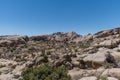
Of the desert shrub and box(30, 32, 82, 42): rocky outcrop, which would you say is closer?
the desert shrub

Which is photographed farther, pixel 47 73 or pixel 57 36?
pixel 57 36

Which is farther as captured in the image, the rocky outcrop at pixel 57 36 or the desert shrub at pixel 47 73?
the rocky outcrop at pixel 57 36

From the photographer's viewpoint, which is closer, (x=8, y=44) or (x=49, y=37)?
(x=8, y=44)

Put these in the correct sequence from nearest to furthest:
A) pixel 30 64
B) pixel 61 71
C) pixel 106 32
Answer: pixel 61 71 → pixel 30 64 → pixel 106 32

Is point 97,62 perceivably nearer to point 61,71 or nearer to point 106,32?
point 61,71

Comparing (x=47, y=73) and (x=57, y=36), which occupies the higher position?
(x=57, y=36)

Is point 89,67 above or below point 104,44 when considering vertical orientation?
below

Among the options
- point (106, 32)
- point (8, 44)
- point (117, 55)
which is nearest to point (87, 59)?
point (117, 55)

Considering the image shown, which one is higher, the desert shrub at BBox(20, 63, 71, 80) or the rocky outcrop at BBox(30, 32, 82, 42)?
the rocky outcrop at BBox(30, 32, 82, 42)

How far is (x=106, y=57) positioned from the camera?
114 ft

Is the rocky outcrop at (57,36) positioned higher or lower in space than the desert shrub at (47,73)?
higher

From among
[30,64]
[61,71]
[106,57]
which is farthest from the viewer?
[30,64]

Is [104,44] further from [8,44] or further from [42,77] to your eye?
[8,44]

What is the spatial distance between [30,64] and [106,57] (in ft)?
51.1
